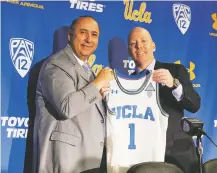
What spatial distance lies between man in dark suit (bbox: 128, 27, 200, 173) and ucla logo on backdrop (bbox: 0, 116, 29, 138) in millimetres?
870

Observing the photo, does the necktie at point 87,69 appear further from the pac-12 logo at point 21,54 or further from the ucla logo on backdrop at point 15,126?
the ucla logo on backdrop at point 15,126

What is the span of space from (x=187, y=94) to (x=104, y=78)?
2.26ft

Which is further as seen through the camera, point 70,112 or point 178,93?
point 178,93

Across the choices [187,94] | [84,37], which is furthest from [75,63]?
[187,94]

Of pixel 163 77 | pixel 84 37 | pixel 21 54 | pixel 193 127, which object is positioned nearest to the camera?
pixel 193 127

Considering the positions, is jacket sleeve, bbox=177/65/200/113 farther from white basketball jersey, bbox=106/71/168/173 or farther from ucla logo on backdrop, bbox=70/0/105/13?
ucla logo on backdrop, bbox=70/0/105/13

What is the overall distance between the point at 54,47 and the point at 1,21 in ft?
1.21

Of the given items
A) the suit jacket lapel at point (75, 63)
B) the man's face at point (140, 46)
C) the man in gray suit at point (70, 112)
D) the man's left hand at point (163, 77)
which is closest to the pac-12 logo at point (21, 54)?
the man in gray suit at point (70, 112)

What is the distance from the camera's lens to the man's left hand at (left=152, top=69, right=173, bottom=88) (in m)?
2.77

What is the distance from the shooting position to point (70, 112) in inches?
94.9

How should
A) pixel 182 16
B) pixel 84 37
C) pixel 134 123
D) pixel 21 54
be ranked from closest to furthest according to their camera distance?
1. pixel 21 54
2. pixel 84 37
3. pixel 134 123
4. pixel 182 16

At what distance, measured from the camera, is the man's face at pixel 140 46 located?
2738 mm

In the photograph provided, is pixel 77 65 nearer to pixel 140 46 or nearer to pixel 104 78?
pixel 104 78

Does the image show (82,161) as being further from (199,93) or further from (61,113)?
(199,93)
